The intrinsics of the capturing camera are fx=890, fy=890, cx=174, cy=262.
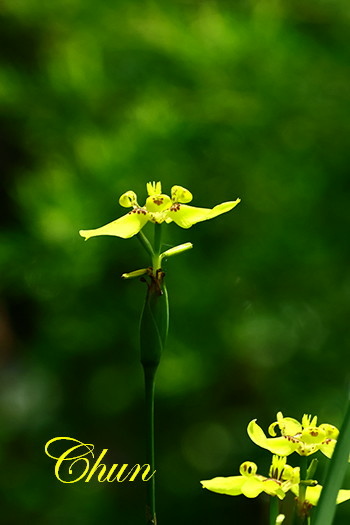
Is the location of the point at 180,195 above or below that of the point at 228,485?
above

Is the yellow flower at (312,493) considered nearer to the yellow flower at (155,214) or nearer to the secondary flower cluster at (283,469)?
the secondary flower cluster at (283,469)

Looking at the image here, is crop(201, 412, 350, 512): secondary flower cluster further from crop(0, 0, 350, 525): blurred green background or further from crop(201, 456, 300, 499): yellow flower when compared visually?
crop(0, 0, 350, 525): blurred green background

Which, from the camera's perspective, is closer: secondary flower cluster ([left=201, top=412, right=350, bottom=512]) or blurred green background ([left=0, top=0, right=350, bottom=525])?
secondary flower cluster ([left=201, top=412, right=350, bottom=512])

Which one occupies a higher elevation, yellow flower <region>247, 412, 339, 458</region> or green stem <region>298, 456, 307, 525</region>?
yellow flower <region>247, 412, 339, 458</region>

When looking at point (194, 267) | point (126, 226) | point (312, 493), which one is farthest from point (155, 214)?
point (194, 267)

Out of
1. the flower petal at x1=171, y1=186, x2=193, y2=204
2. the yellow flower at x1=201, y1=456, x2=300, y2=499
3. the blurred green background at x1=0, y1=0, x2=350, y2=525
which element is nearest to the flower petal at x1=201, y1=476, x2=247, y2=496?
the yellow flower at x1=201, y1=456, x2=300, y2=499

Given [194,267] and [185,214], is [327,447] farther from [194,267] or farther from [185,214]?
[194,267]

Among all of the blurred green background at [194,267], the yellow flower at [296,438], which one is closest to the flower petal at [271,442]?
the yellow flower at [296,438]
